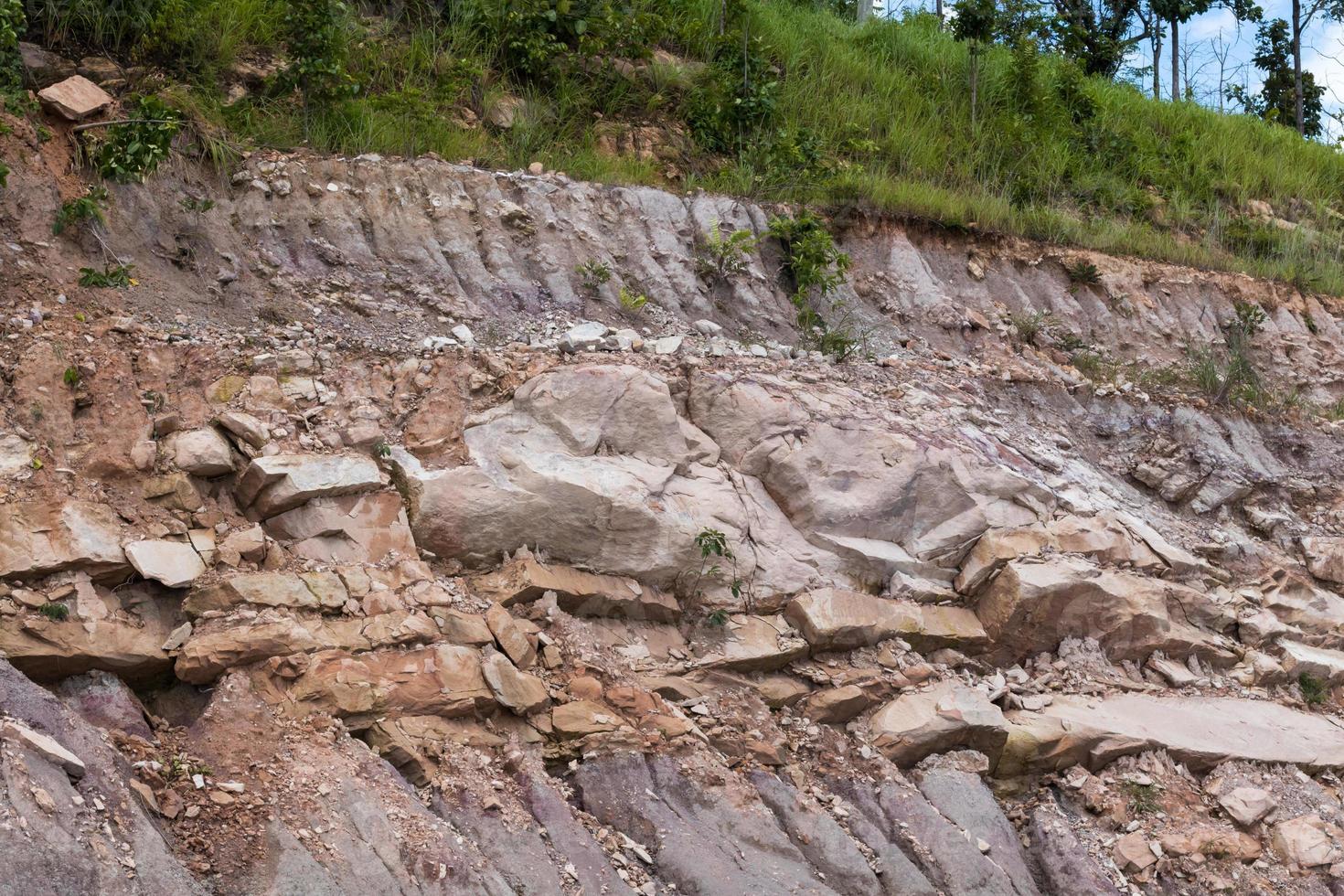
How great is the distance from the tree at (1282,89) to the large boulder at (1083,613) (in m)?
13.0

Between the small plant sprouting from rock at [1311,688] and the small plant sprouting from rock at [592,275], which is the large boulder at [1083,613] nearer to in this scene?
the small plant sprouting from rock at [1311,688]

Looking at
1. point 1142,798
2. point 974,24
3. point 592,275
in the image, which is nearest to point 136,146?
point 592,275

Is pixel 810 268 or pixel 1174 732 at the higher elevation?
pixel 810 268

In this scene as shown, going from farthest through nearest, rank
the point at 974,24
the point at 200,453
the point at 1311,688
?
the point at 974,24 < the point at 1311,688 < the point at 200,453

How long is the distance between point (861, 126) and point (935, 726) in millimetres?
6215

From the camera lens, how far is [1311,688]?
20.6 ft

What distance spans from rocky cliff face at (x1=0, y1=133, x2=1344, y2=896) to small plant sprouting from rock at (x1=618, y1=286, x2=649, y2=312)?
0.15 metres

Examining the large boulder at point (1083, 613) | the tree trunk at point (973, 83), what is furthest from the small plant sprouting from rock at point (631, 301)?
the tree trunk at point (973, 83)

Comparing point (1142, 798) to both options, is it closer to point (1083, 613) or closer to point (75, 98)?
point (1083, 613)

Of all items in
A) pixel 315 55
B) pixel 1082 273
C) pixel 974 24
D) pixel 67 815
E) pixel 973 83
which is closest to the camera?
pixel 67 815

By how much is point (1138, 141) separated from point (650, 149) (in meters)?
5.48

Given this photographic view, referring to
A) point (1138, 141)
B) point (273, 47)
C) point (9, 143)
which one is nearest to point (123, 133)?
point (9, 143)

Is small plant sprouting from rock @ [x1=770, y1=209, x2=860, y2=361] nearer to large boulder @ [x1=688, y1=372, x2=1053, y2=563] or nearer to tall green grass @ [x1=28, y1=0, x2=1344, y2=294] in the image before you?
tall green grass @ [x1=28, y1=0, x2=1344, y2=294]

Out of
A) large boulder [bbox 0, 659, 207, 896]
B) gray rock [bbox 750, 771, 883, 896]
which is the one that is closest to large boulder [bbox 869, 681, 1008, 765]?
gray rock [bbox 750, 771, 883, 896]
